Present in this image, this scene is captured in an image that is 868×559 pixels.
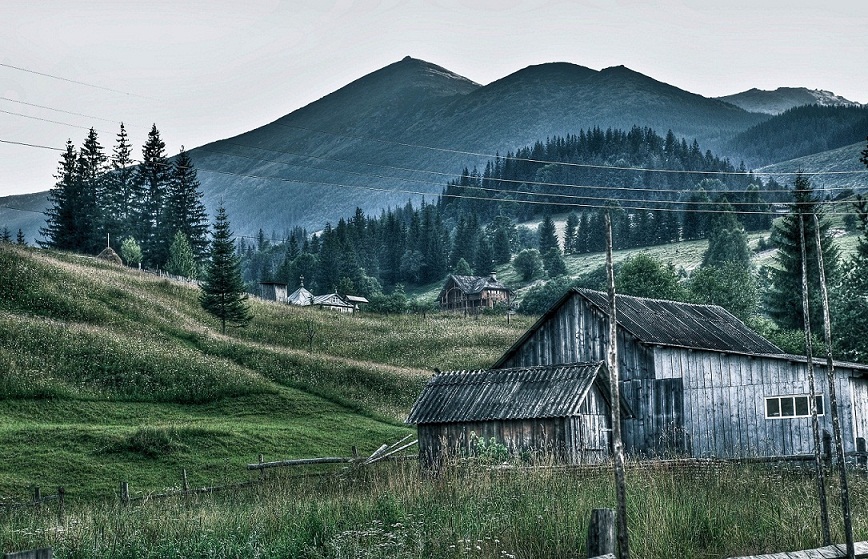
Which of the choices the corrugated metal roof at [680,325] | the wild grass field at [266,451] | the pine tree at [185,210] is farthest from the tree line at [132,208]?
the corrugated metal roof at [680,325]

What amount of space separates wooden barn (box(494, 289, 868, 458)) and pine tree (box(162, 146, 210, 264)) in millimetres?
106359

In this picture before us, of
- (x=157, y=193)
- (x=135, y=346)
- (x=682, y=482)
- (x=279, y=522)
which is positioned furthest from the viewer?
(x=157, y=193)

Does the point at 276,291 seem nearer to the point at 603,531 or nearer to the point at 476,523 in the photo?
the point at 476,523

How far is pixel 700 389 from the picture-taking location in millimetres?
37219

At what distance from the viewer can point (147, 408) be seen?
1934 inches

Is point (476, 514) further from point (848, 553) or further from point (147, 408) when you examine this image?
point (147, 408)

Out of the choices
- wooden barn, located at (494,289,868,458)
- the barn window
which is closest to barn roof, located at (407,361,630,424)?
wooden barn, located at (494,289,868,458)

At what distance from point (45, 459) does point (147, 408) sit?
1186 cm

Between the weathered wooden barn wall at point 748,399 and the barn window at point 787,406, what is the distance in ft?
0.49

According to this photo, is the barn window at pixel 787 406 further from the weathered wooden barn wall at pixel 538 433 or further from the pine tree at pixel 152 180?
the pine tree at pixel 152 180

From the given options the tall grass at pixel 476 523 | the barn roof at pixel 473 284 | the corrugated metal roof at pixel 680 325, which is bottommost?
the tall grass at pixel 476 523

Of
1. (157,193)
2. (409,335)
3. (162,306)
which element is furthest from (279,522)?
(157,193)

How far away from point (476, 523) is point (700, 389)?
79.8 ft

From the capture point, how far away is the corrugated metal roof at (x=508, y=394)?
33938mm
